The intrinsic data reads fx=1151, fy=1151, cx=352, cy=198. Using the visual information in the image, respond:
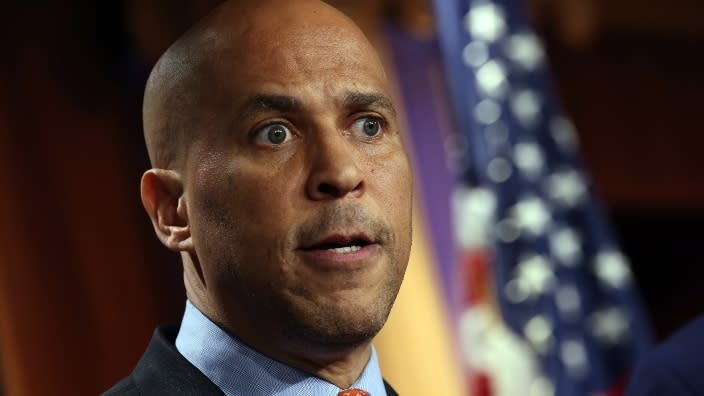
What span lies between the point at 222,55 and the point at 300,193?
0.65 feet

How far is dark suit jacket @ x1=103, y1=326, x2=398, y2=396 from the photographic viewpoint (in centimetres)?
127

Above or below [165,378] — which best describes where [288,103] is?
above

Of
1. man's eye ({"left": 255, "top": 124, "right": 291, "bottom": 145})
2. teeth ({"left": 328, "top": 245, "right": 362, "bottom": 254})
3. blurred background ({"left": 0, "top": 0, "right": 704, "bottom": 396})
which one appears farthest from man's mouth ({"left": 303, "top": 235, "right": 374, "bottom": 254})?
blurred background ({"left": 0, "top": 0, "right": 704, "bottom": 396})

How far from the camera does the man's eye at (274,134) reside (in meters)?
1.26

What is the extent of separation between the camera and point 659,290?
6.78 m

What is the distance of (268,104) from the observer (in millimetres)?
1264

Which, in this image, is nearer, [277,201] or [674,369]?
[277,201]

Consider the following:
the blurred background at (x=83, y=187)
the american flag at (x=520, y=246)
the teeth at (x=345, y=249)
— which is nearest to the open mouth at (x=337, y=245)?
the teeth at (x=345, y=249)

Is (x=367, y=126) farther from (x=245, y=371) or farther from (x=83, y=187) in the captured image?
(x=83, y=187)

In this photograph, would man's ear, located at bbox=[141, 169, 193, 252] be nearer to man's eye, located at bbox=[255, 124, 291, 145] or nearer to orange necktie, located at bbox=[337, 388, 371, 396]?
man's eye, located at bbox=[255, 124, 291, 145]

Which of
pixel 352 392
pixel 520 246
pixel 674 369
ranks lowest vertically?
pixel 520 246

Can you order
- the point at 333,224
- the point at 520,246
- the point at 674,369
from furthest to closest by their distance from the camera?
the point at 520,246, the point at 674,369, the point at 333,224

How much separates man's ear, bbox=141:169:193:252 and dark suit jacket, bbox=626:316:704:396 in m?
0.77

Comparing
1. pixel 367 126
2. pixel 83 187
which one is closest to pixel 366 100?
pixel 367 126
